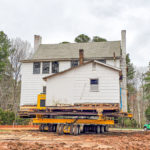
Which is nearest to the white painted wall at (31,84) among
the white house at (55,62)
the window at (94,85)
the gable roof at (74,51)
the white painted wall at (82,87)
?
the white house at (55,62)

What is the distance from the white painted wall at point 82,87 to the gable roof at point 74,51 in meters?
8.16

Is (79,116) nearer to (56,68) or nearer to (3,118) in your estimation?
(56,68)

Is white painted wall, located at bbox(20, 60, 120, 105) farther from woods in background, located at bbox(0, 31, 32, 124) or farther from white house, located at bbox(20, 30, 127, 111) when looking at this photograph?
woods in background, located at bbox(0, 31, 32, 124)

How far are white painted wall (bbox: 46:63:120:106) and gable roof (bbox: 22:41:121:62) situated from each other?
8.16m

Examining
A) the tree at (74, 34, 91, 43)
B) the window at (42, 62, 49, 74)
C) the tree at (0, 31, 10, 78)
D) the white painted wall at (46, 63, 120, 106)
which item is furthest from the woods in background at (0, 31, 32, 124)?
the white painted wall at (46, 63, 120, 106)

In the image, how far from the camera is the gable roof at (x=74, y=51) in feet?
104

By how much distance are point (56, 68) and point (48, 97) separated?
8.51 metres

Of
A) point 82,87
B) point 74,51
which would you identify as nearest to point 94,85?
point 82,87

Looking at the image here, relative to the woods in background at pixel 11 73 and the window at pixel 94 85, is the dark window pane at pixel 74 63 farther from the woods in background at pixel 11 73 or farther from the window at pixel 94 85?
the woods in background at pixel 11 73

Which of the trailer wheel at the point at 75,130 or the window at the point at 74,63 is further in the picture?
the window at the point at 74,63

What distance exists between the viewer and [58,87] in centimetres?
2381

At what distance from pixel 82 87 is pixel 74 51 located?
11733 millimetres

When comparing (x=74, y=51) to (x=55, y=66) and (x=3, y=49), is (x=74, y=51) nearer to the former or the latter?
(x=55, y=66)

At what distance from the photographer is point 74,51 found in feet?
111
